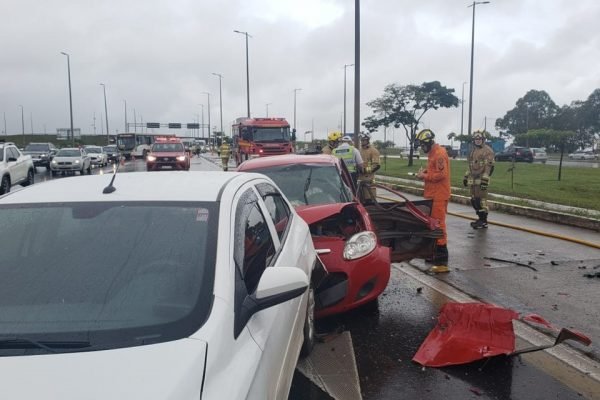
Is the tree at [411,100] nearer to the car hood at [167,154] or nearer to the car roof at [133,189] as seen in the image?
the car hood at [167,154]

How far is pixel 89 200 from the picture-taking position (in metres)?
2.84

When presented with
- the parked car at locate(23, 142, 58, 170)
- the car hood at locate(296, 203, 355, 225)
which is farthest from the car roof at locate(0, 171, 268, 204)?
the parked car at locate(23, 142, 58, 170)

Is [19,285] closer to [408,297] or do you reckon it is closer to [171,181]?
[171,181]

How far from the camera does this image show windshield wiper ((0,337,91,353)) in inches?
77.0

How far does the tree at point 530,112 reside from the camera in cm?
9821

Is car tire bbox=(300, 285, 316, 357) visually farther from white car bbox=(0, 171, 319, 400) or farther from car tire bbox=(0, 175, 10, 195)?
car tire bbox=(0, 175, 10, 195)

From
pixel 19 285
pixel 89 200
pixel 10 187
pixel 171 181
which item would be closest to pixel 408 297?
pixel 171 181

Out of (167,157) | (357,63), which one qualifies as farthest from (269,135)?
(357,63)

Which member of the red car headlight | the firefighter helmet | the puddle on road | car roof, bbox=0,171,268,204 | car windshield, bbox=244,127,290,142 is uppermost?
car windshield, bbox=244,127,290,142

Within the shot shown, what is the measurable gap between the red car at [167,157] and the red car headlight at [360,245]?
25.0 m

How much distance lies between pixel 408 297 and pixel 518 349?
5.93ft

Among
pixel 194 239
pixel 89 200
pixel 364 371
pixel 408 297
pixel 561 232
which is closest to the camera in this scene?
pixel 194 239

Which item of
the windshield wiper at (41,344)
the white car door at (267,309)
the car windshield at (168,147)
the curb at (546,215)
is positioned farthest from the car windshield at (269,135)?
the windshield wiper at (41,344)

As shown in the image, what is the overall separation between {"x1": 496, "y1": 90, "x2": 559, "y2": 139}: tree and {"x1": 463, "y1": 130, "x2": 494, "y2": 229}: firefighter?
93.4 metres
